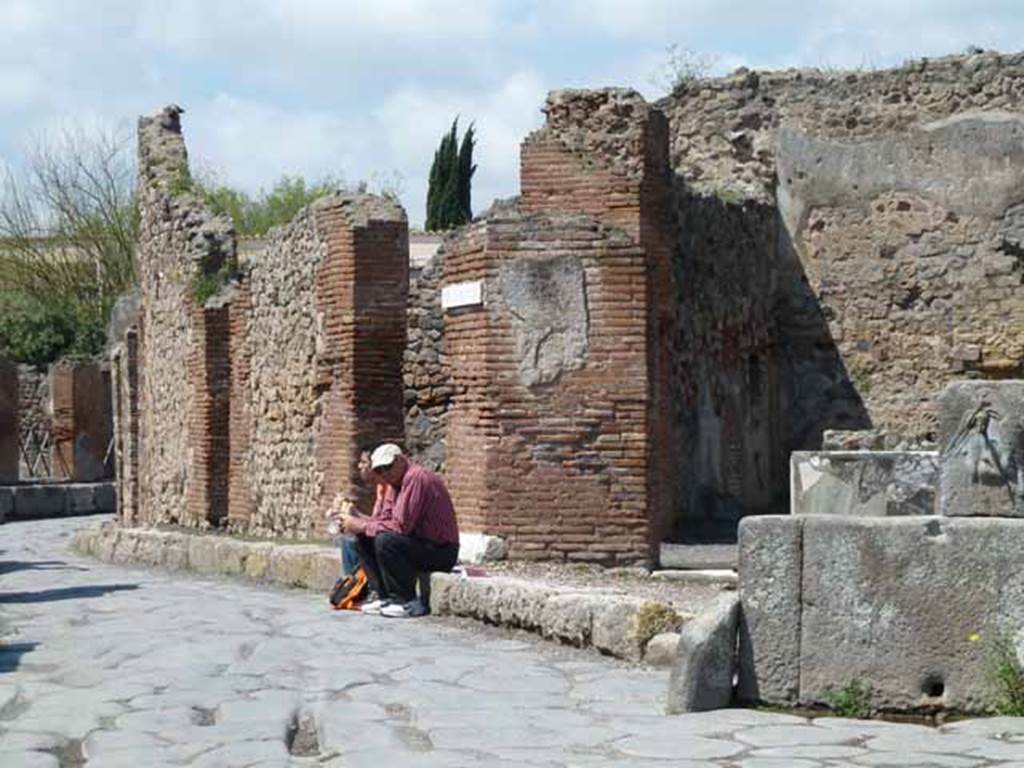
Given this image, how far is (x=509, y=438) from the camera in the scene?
42.9 feet

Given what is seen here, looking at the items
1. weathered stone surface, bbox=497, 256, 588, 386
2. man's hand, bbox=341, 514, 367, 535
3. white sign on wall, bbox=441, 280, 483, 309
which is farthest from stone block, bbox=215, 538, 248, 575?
man's hand, bbox=341, 514, 367, 535

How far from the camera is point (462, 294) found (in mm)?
13328

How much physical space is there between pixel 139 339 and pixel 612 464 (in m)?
12.7

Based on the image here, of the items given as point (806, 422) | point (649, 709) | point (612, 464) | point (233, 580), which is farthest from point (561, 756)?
point (806, 422)

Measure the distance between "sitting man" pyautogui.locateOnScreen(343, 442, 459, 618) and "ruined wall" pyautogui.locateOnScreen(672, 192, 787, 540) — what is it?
365cm

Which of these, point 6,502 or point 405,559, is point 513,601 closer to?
point 405,559

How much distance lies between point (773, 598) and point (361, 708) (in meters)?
1.62

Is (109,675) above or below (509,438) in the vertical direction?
below

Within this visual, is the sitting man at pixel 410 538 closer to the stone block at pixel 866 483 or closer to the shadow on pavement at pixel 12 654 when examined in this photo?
the shadow on pavement at pixel 12 654

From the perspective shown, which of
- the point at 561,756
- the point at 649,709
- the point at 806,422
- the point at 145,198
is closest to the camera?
the point at 561,756

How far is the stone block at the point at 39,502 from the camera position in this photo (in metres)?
29.1

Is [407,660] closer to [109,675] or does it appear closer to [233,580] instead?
[109,675]

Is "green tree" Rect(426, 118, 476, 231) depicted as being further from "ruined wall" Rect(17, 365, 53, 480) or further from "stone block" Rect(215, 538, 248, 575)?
"stone block" Rect(215, 538, 248, 575)

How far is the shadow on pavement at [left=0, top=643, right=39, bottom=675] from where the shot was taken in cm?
862
